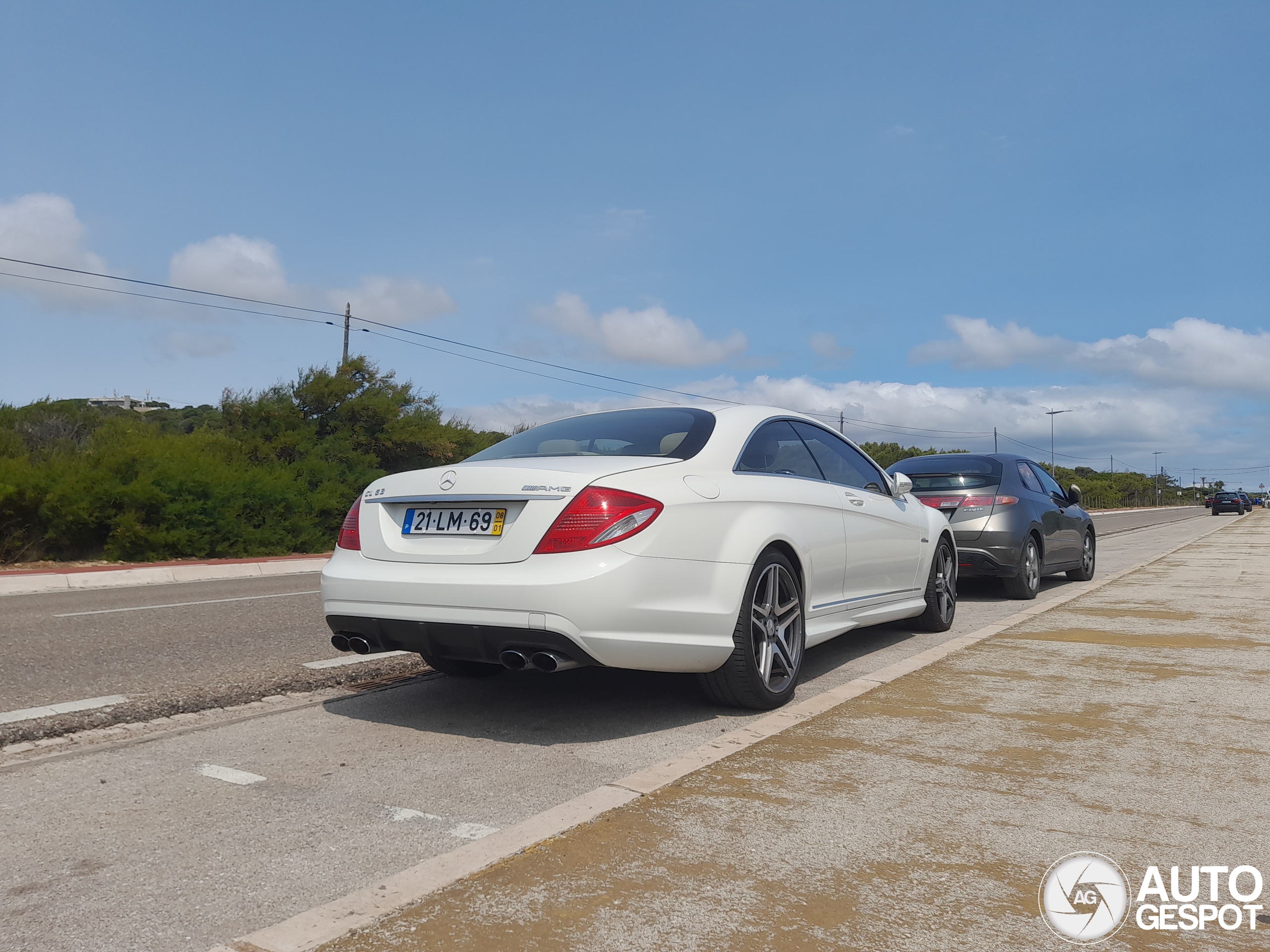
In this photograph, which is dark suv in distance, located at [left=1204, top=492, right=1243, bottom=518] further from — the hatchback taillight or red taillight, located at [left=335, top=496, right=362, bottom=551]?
red taillight, located at [left=335, top=496, right=362, bottom=551]

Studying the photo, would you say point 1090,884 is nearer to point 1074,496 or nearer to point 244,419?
point 1074,496

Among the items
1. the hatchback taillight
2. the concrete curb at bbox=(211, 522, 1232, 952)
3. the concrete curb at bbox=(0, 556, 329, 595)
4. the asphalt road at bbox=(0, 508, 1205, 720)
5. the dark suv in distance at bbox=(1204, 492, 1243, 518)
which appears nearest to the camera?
the concrete curb at bbox=(211, 522, 1232, 952)

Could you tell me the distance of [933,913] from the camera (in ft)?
8.16

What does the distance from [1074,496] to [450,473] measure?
9343mm

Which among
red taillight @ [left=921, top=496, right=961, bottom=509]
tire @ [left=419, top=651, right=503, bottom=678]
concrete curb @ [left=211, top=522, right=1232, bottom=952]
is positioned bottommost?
concrete curb @ [left=211, top=522, right=1232, bottom=952]

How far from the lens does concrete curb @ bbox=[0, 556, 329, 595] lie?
41.9 feet

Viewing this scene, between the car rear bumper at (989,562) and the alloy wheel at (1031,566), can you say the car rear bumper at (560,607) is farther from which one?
the alloy wheel at (1031,566)

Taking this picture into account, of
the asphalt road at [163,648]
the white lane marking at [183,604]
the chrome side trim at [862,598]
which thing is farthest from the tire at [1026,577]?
the white lane marking at [183,604]

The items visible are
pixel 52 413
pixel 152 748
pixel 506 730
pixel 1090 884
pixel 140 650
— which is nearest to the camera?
pixel 1090 884

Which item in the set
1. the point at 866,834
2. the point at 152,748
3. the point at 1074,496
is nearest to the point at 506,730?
the point at 152,748

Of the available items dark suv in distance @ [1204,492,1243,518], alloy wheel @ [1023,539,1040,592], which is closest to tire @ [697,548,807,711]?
alloy wheel @ [1023,539,1040,592]

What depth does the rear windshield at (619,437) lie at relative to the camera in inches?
188

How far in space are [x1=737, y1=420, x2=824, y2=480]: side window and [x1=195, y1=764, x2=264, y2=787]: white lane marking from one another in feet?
8.25

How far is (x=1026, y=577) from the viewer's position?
31.8ft
